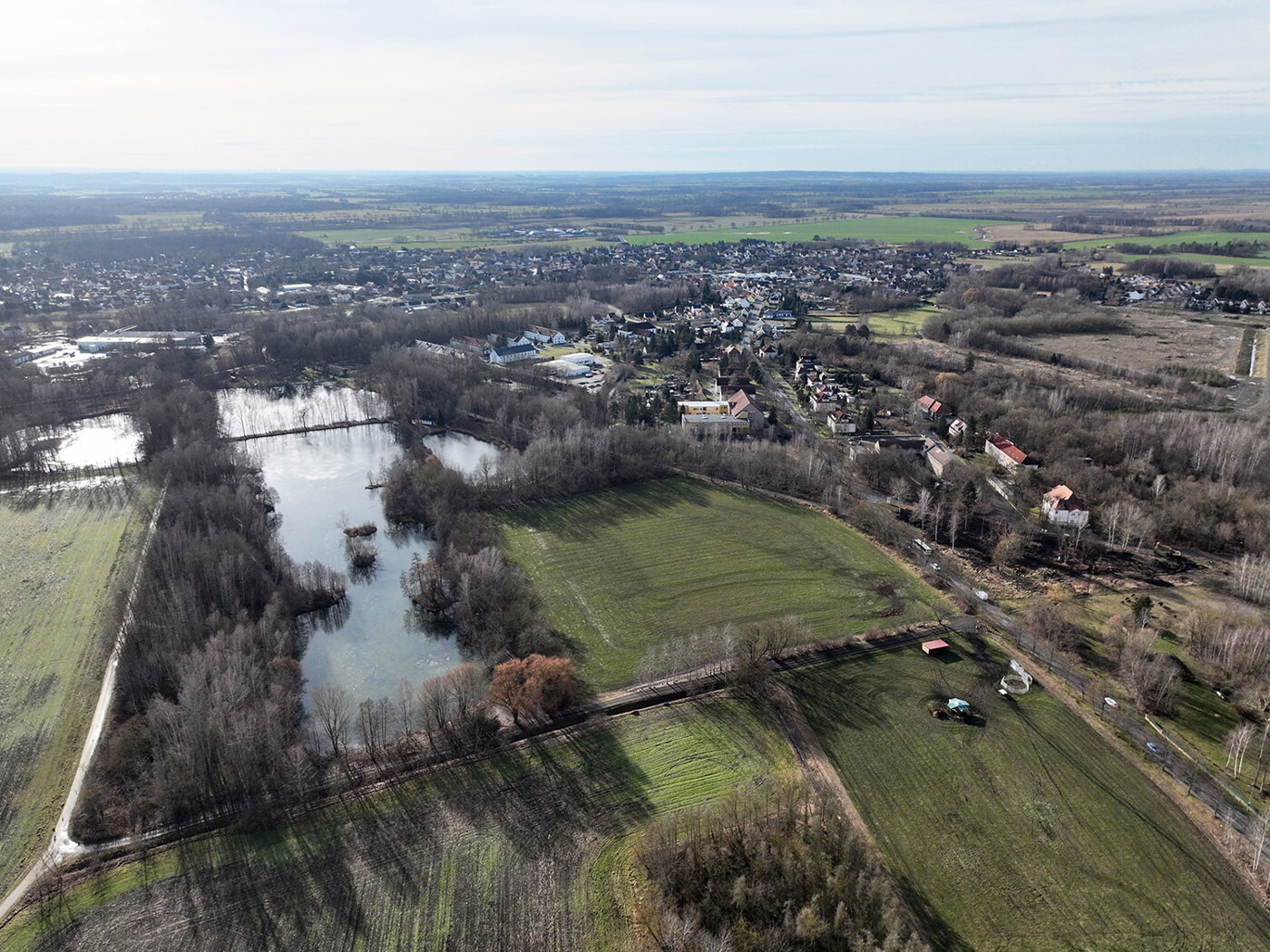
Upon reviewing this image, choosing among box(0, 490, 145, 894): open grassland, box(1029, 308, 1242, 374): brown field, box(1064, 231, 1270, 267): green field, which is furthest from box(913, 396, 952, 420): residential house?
box(1064, 231, 1270, 267): green field

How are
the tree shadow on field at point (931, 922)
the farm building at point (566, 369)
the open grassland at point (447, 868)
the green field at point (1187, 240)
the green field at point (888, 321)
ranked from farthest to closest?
the green field at point (1187, 240) < the green field at point (888, 321) < the farm building at point (566, 369) < the open grassland at point (447, 868) < the tree shadow on field at point (931, 922)

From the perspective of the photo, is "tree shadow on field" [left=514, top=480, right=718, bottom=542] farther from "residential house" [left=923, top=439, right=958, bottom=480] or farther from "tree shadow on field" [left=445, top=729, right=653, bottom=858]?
"tree shadow on field" [left=445, top=729, right=653, bottom=858]

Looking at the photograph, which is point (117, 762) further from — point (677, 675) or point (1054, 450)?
point (1054, 450)

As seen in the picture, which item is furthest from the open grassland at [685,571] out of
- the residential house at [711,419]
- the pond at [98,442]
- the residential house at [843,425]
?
the pond at [98,442]

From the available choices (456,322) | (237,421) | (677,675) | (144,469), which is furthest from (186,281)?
(677,675)

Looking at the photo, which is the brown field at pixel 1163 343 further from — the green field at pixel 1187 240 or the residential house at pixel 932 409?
the green field at pixel 1187 240

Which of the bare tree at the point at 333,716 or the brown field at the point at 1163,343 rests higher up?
the brown field at the point at 1163,343
